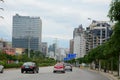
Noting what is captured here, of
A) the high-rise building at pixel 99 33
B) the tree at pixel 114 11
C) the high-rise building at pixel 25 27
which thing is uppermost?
the high-rise building at pixel 25 27

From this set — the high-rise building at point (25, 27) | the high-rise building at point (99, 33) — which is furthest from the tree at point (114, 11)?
the high-rise building at point (25, 27)

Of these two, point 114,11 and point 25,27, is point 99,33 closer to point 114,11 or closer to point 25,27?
point 114,11

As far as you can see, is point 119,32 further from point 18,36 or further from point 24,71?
point 18,36

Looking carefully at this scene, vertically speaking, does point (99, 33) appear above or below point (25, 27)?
below

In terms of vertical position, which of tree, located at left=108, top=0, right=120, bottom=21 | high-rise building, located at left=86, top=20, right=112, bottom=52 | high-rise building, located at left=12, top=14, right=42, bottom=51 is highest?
high-rise building, located at left=12, top=14, right=42, bottom=51

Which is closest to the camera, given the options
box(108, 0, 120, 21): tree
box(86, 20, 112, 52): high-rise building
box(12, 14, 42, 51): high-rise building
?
box(108, 0, 120, 21): tree

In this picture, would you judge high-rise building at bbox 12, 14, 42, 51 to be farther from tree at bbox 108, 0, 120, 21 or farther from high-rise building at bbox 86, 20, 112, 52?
tree at bbox 108, 0, 120, 21

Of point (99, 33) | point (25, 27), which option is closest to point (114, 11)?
point (99, 33)

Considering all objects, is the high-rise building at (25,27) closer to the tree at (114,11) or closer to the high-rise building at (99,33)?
the high-rise building at (99,33)

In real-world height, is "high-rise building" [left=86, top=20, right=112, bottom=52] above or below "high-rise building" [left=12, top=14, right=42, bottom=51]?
below

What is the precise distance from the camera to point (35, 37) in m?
197

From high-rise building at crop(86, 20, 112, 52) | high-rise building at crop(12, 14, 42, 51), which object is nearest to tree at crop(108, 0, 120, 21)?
high-rise building at crop(86, 20, 112, 52)

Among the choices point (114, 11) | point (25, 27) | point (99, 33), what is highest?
point (25, 27)

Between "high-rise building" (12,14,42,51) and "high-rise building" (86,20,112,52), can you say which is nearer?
"high-rise building" (86,20,112,52)
